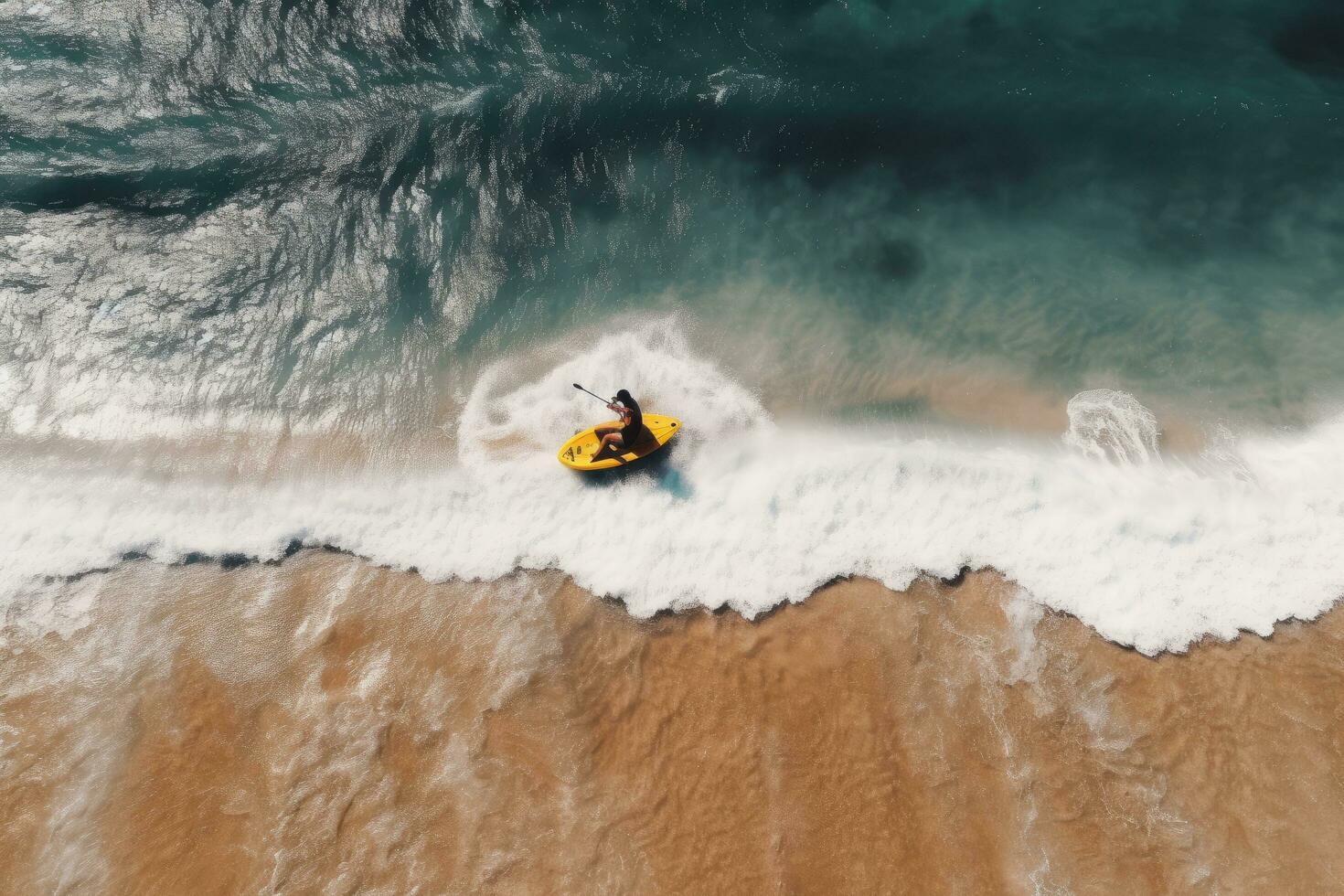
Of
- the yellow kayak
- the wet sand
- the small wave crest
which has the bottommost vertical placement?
the wet sand

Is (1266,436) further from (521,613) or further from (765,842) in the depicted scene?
(521,613)

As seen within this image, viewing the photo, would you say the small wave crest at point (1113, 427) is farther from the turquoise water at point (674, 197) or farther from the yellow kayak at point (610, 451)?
the yellow kayak at point (610, 451)

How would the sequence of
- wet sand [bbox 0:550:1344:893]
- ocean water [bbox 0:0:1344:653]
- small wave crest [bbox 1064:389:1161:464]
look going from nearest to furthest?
wet sand [bbox 0:550:1344:893]
ocean water [bbox 0:0:1344:653]
small wave crest [bbox 1064:389:1161:464]

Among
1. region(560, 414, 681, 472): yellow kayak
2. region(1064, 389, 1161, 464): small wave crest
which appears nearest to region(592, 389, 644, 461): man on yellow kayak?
region(560, 414, 681, 472): yellow kayak

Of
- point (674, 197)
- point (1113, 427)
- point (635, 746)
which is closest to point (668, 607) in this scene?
point (635, 746)

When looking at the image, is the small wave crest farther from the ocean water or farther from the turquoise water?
the turquoise water

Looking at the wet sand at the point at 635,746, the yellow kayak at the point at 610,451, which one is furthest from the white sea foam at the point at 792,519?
the wet sand at the point at 635,746

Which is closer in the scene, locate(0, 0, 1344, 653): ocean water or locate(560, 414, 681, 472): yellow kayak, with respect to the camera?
locate(0, 0, 1344, 653): ocean water

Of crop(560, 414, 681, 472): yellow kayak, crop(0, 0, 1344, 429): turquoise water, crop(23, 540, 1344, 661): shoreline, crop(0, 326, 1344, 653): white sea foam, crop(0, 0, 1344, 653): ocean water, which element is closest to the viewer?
crop(23, 540, 1344, 661): shoreline

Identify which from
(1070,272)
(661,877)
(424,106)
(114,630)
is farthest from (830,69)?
(114,630)

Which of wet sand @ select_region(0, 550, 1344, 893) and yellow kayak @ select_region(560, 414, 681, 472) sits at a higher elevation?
yellow kayak @ select_region(560, 414, 681, 472)
